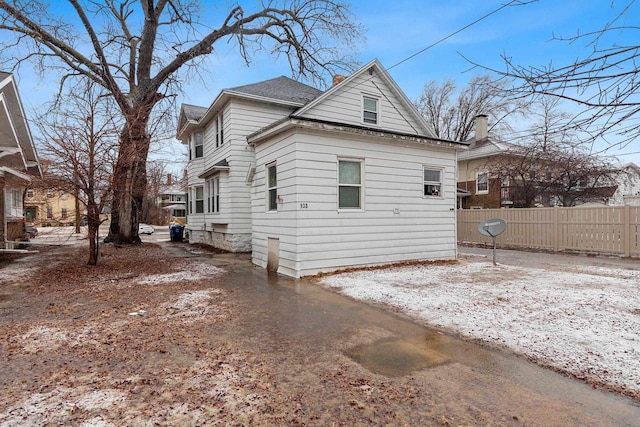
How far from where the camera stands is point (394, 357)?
135 inches

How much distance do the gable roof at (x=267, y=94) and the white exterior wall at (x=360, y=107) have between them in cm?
288

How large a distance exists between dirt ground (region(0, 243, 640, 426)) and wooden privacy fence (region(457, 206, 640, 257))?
33.9 ft

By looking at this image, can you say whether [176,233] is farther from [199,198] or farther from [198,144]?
[198,144]

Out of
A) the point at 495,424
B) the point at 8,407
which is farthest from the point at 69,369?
the point at 495,424

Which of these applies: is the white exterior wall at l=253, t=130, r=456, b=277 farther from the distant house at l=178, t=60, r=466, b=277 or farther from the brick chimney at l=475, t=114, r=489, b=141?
the brick chimney at l=475, t=114, r=489, b=141

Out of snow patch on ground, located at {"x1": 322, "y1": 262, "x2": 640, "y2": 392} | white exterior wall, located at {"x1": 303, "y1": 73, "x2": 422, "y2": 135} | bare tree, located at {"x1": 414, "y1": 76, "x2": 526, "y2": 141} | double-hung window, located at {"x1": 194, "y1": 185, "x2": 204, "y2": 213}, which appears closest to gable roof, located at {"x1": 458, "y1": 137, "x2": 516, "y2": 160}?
bare tree, located at {"x1": 414, "y1": 76, "x2": 526, "y2": 141}

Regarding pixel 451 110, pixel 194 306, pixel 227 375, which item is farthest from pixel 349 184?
pixel 451 110

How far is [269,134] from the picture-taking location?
27.7 feet

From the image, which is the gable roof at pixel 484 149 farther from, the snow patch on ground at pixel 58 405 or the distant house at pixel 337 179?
the snow patch on ground at pixel 58 405

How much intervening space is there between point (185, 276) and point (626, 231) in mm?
12828

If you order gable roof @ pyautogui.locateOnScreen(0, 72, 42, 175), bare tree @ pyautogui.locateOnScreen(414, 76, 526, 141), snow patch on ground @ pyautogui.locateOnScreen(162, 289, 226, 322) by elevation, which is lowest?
snow patch on ground @ pyautogui.locateOnScreen(162, 289, 226, 322)

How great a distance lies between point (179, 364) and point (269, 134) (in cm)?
619

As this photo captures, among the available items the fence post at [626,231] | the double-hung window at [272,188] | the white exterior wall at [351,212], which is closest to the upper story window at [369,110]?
the white exterior wall at [351,212]

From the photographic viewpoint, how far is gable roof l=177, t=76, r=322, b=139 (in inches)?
479
